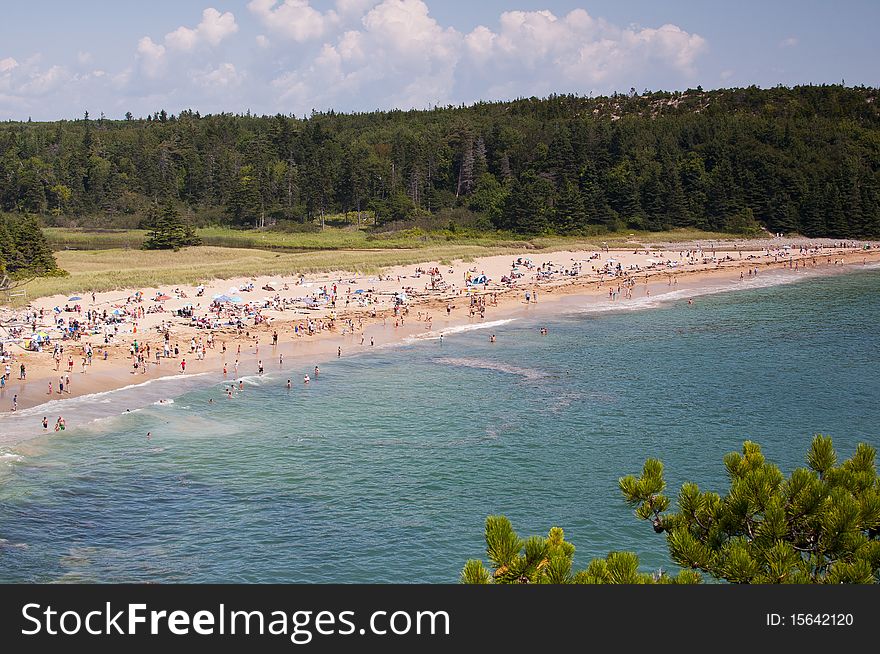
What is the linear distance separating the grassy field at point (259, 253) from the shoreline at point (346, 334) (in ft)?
12.7

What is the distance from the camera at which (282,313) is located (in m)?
60.7

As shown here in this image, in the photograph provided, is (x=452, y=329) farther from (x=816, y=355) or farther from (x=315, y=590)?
(x=315, y=590)

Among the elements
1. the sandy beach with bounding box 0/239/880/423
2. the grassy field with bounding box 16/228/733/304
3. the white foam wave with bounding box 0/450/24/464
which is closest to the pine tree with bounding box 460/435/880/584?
the white foam wave with bounding box 0/450/24/464

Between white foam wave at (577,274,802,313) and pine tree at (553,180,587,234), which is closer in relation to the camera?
white foam wave at (577,274,802,313)

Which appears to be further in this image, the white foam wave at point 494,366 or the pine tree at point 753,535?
the white foam wave at point 494,366

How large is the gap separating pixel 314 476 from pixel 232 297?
31434mm

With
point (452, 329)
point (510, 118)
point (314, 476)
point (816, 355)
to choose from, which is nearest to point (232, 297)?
point (452, 329)

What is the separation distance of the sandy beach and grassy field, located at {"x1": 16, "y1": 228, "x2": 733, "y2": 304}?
2343 millimetres

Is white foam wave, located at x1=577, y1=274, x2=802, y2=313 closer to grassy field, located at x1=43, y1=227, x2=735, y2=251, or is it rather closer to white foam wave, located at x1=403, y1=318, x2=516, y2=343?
white foam wave, located at x1=403, y1=318, x2=516, y2=343

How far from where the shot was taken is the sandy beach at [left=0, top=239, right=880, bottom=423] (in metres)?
45.9

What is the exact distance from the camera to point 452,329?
58875 millimetres

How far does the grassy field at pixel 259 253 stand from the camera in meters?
69.5

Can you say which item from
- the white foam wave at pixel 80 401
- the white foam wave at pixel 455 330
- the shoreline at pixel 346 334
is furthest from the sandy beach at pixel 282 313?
the white foam wave at pixel 455 330

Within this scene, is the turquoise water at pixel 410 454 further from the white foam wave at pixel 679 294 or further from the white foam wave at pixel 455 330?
the white foam wave at pixel 679 294
